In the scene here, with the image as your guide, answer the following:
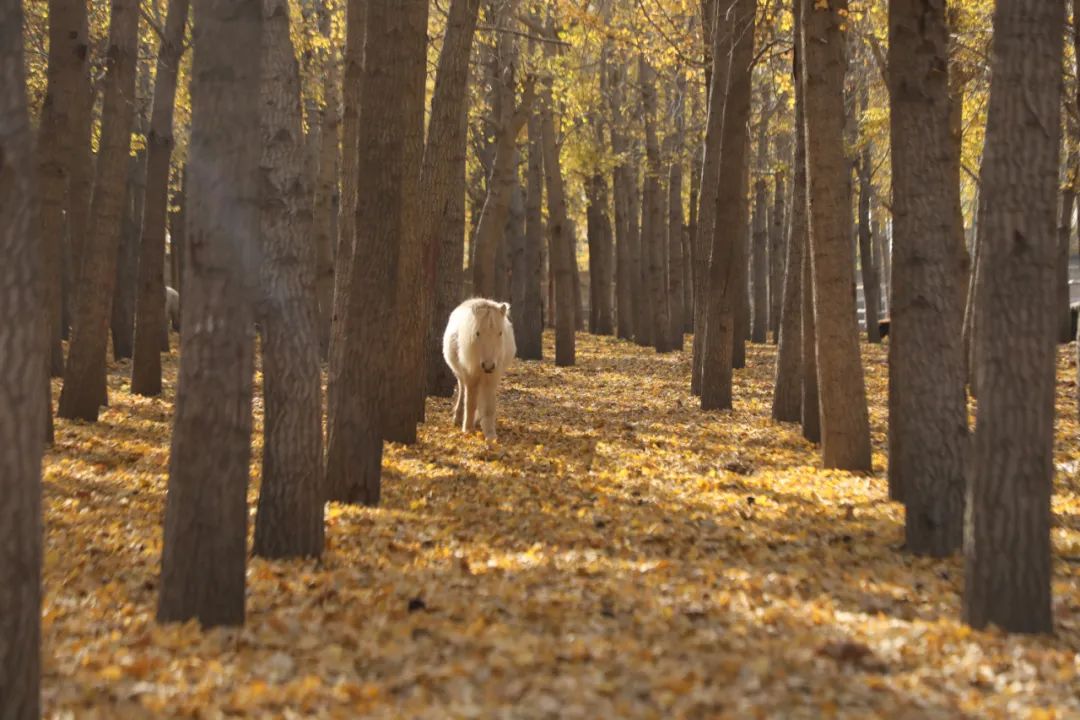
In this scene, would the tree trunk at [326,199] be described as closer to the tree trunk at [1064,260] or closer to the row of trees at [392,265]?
the row of trees at [392,265]

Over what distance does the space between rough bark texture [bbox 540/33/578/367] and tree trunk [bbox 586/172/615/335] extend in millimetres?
7755

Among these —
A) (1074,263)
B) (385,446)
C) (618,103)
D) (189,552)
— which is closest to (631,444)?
(385,446)

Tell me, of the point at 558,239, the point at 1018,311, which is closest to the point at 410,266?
the point at 1018,311

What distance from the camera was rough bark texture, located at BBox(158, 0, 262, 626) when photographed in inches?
205

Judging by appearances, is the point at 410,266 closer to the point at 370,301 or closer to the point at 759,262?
the point at 370,301

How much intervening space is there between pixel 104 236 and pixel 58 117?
5.35 feet

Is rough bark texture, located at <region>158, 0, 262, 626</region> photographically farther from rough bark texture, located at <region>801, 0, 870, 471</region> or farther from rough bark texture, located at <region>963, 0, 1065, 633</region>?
rough bark texture, located at <region>801, 0, 870, 471</region>

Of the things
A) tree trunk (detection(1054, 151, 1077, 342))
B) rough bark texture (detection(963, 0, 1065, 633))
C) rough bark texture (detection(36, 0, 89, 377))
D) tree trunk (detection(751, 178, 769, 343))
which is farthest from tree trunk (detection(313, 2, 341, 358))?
tree trunk (detection(751, 178, 769, 343))

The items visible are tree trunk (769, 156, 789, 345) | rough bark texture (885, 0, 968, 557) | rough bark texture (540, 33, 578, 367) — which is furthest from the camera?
tree trunk (769, 156, 789, 345)

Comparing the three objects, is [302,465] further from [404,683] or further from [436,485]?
[436,485]

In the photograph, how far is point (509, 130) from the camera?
20.4 m

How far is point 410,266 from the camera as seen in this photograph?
11.6 m

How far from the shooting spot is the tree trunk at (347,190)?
9.00m

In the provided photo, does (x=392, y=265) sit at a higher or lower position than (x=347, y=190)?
lower
